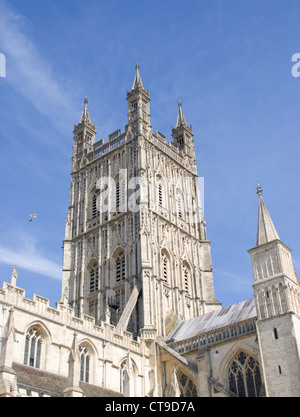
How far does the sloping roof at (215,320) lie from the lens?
35.8m

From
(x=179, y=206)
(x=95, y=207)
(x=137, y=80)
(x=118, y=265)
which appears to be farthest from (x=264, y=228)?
(x=137, y=80)

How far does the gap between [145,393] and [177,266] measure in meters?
12.3

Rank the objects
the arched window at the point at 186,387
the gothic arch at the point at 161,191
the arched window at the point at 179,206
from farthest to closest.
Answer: the arched window at the point at 179,206, the gothic arch at the point at 161,191, the arched window at the point at 186,387

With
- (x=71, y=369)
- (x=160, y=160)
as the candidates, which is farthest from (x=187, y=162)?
(x=71, y=369)

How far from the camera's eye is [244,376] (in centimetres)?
3198

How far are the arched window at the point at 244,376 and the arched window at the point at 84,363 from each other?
8.22 metres

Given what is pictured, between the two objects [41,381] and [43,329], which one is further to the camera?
[43,329]

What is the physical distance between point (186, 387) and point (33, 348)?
10.4m

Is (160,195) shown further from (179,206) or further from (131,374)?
(131,374)

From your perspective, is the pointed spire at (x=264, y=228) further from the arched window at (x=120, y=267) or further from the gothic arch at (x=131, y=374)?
the arched window at (x=120, y=267)

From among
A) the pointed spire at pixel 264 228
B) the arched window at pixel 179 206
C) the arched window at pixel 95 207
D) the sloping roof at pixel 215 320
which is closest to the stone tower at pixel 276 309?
the pointed spire at pixel 264 228

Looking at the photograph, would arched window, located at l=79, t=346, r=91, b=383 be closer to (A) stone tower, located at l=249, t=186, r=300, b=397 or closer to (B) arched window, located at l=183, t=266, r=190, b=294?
(A) stone tower, located at l=249, t=186, r=300, b=397

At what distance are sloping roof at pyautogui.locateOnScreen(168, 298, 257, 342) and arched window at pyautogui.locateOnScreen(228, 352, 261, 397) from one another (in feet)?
8.81

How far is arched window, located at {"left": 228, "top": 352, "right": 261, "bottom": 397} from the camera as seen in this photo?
103 feet
